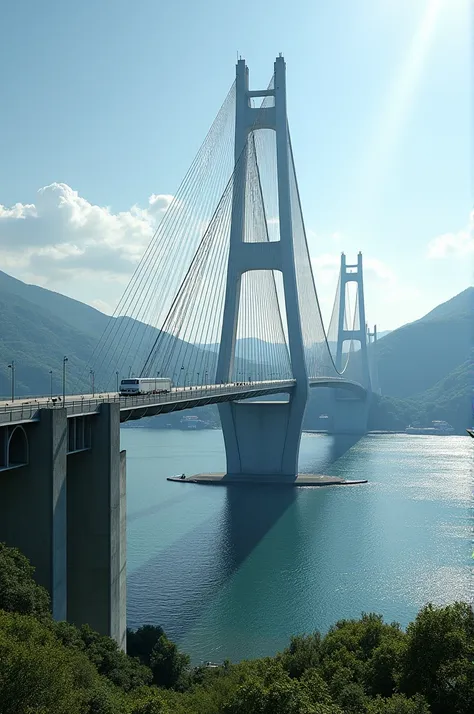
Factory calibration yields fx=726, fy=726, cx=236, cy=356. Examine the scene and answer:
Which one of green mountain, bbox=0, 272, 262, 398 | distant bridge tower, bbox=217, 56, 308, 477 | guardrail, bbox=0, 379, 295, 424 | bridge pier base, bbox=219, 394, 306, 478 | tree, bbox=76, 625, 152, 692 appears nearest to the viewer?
tree, bbox=76, 625, 152, 692

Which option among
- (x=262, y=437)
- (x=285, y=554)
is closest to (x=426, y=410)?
(x=262, y=437)

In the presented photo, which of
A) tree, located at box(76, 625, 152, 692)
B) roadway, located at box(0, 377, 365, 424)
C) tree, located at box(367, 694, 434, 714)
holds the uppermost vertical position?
roadway, located at box(0, 377, 365, 424)

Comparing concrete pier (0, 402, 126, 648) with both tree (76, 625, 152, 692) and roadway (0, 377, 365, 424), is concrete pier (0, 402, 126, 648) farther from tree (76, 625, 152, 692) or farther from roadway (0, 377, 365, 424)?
tree (76, 625, 152, 692)

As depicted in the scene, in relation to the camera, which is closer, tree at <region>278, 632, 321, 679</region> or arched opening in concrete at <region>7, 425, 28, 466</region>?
tree at <region>278, 632, 321, 679</region>

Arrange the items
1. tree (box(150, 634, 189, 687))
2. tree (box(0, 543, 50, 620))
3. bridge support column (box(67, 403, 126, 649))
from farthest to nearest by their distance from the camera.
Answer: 1. bridge support column (box(67, 403, 126, 649))
2. tree (box(150, 634, 189, 687))
3. tree (box(0, 543, 50, 620))

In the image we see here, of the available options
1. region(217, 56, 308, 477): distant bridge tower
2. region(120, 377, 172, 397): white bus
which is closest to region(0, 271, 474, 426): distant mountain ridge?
region(217, 56, 308, 477): distant bridge tower

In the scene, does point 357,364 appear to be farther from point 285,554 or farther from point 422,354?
point 285,554
